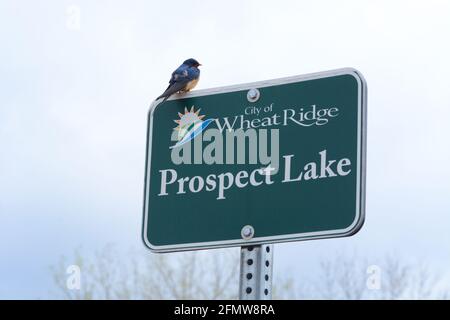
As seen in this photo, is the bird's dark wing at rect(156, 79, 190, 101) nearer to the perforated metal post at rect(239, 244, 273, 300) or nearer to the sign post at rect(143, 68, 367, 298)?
the sign post at rect(143, 68, 367, 298)

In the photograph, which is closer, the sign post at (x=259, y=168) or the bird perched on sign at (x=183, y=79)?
the sign post at (x=259, y=168)

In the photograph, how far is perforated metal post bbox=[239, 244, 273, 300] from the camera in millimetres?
4688

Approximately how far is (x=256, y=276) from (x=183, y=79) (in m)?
1.09

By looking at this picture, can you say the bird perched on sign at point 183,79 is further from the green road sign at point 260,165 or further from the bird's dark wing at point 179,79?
the green road sign at point 260,165

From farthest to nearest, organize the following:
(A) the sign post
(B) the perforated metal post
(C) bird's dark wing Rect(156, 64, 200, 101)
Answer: (C) bird's dark wing Rect(156, 64, 200, 101), (A) the sign post, (B) the perforated metal post

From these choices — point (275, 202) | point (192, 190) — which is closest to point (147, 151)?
point (192, 190)

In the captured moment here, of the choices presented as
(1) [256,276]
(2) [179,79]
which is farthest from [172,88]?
(1) [256,276]

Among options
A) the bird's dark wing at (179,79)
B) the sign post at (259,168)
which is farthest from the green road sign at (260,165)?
the bird's dark wing at (179,79)

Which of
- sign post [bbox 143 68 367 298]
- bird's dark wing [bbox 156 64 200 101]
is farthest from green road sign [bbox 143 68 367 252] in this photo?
bird's dark wing [bbox 156 64 200 101]

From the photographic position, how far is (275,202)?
4902 millimetres

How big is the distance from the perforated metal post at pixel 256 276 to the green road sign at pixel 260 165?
70 mm

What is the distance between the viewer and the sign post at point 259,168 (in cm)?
479

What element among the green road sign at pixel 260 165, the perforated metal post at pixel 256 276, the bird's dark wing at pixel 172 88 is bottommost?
the perforated metal post at pixel 256 276

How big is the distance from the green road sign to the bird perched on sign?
11cm
